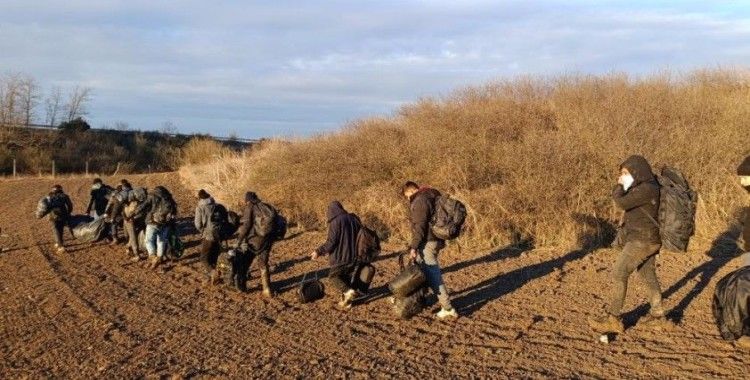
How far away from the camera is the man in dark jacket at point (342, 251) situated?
9.65 meters

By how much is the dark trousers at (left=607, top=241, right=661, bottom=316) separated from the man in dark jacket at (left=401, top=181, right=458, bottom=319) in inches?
73.9

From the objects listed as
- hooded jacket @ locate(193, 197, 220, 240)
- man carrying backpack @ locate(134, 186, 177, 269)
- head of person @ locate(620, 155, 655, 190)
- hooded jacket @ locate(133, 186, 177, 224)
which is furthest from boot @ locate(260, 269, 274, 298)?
head of person @ locate(620, 155, 655, 190)

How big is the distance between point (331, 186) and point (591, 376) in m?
10.8

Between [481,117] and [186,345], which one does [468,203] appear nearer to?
[481,117]

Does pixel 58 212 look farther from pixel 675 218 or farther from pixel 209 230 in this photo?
pixel 675 218

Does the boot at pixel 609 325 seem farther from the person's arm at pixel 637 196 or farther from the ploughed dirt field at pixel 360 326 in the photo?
the person's arm at pixel 637 196

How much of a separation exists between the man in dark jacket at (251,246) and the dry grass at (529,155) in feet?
16.3

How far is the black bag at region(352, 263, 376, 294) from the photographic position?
9.88 meters

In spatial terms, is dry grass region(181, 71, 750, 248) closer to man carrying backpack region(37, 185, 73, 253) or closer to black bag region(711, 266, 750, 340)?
man carrying backpack region(37, 185, 73, 253)

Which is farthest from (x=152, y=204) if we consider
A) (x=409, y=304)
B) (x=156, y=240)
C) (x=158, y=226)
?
(x=409, y=304)

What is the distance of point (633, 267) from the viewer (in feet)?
25.6

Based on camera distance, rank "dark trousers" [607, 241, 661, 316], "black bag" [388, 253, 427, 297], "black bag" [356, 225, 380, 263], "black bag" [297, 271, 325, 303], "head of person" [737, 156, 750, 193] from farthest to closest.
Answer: "black bag" [297, 271, 325, 303], "black bag" [356, 225, 380, 263], "black bag" [388, 253, 427, 297], "dark trousers" [607, 241, 661, 316], "head of person" [737, 156, 750, 193]

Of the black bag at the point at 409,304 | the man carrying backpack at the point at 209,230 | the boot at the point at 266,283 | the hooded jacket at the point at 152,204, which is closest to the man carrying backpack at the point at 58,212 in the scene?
the hooded jacket at the point at 152,204

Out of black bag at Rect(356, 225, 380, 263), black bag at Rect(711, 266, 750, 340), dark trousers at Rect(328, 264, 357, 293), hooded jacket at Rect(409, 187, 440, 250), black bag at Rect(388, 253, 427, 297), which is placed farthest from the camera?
black bag at Rect(356, 225, 380, 263)
